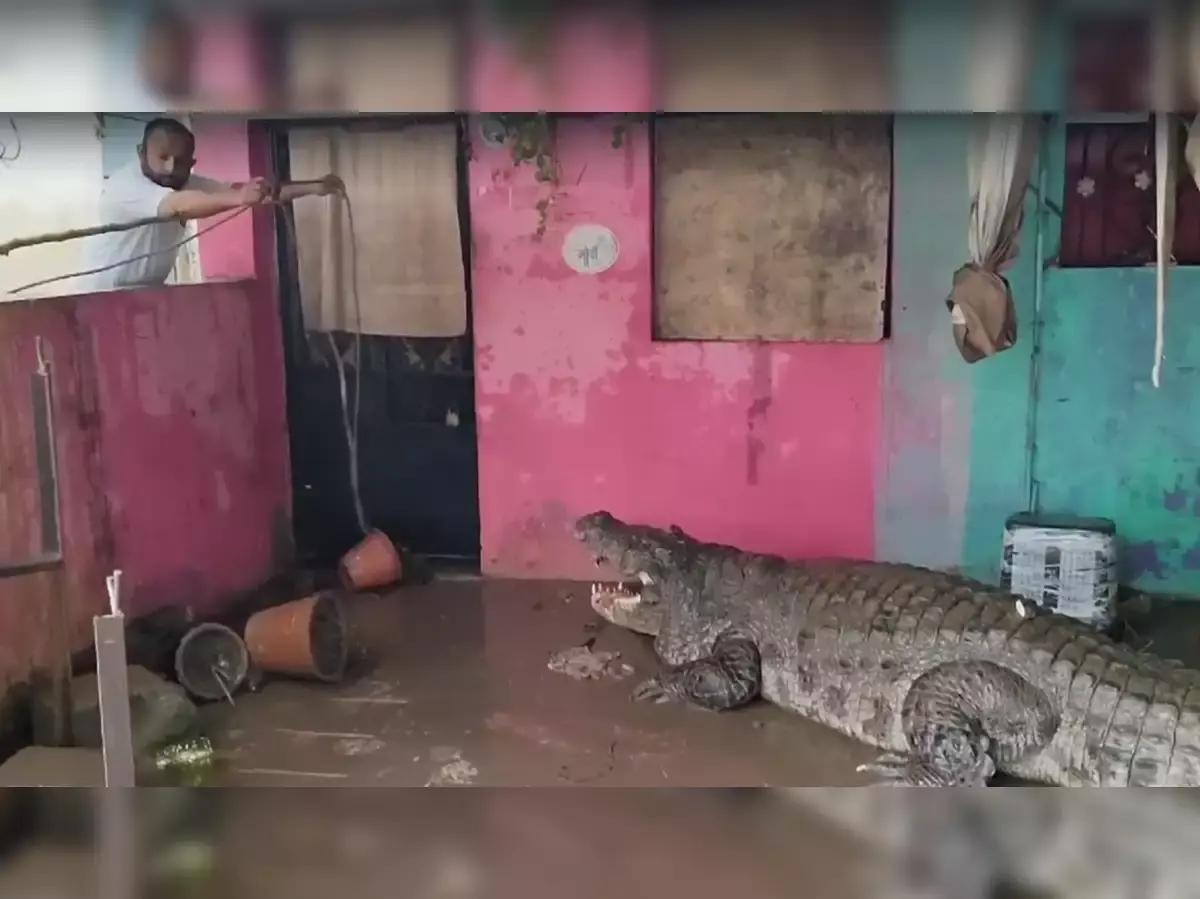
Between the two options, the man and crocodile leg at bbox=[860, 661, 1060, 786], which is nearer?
the man

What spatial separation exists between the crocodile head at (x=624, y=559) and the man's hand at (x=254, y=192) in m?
0.44

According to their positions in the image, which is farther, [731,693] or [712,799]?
[731,693]

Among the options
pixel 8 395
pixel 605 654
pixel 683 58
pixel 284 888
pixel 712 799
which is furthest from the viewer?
pixel 605 654

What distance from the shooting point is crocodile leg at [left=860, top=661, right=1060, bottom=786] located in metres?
1.25

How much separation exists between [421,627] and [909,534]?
0.48 metres

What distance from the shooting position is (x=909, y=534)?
1147 mm

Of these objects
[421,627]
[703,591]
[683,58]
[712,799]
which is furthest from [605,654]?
[683,58]

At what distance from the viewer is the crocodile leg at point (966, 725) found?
4.10 ft

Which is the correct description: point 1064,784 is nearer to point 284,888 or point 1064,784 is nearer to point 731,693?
point 731,693

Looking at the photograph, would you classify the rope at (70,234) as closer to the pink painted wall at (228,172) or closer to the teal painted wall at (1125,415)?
the pink painted wall at (228,172)

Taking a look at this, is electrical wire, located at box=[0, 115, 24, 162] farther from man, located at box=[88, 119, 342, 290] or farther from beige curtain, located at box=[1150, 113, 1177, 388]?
beige curtain, located at box=[1150, 113, 1177, 388]

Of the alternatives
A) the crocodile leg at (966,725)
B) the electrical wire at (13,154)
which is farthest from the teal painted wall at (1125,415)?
the electrical wire at (13,154)

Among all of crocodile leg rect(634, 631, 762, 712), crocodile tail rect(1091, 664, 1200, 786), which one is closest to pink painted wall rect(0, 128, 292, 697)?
crocodile leg rect(634, 631, 762, 712)

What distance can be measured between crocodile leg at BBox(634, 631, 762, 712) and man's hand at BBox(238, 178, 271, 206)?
0.63 meters
